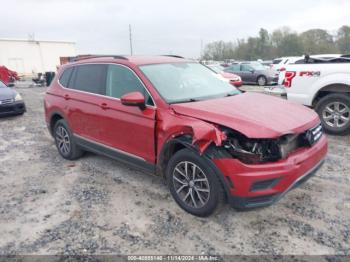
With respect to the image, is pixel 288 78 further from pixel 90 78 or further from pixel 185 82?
pixel 90 78

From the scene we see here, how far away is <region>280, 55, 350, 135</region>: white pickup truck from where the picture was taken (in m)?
5.87

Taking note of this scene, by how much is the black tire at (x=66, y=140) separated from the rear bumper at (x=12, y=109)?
4514 mm

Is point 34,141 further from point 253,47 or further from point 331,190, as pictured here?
point 253,47

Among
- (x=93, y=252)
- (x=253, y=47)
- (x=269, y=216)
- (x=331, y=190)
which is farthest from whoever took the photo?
(x=253, y=47)

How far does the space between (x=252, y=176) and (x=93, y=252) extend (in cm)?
166

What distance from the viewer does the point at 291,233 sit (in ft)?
9.71

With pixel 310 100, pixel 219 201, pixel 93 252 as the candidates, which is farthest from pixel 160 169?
pixel 310 100

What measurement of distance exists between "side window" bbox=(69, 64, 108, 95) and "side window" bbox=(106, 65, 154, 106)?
13 cm

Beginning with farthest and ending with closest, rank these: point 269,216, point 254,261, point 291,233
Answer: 1. point 269,216
2. point 291,233
3. point 254,261

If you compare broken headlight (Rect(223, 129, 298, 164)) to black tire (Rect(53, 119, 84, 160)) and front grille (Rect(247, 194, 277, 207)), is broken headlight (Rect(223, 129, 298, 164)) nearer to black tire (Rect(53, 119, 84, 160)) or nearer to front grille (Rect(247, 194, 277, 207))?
front grille (Rect(247, 194, 277, 207))

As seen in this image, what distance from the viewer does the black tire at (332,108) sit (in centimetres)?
587

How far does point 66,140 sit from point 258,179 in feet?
12.1

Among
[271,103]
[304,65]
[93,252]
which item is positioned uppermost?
[304,65]

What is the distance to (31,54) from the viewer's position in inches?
1521
